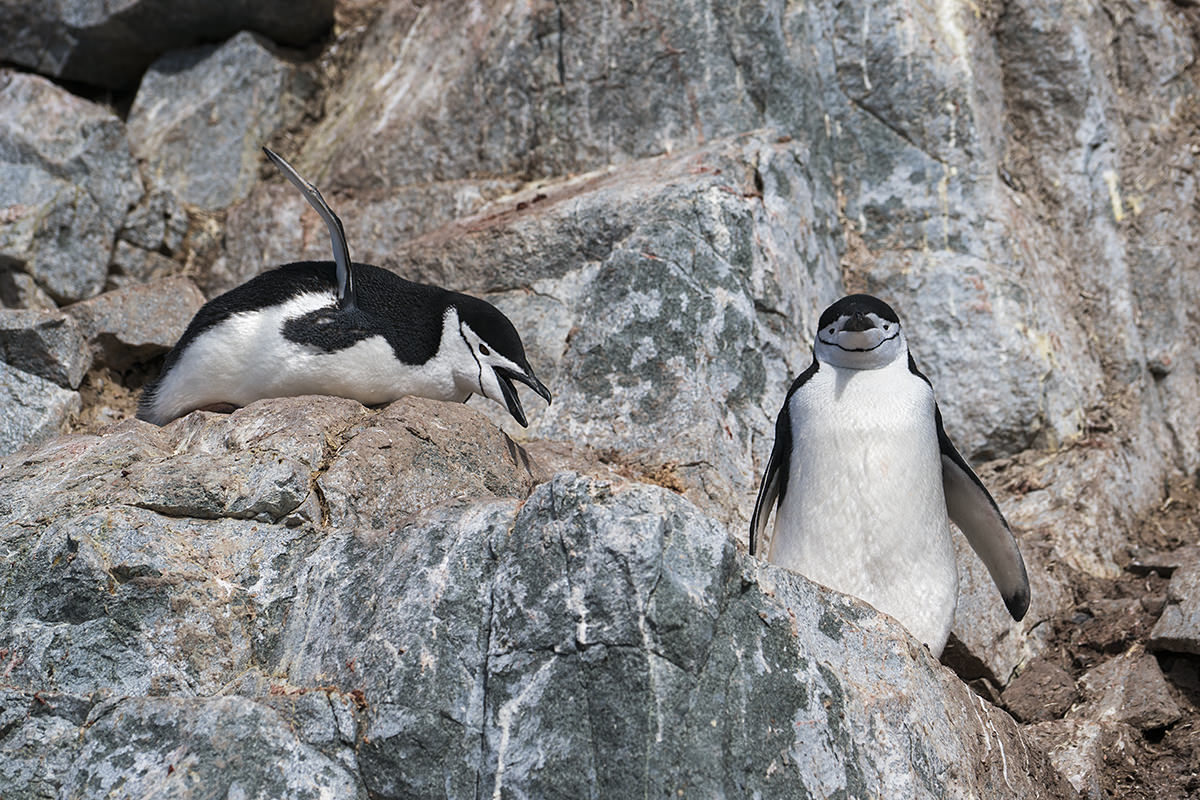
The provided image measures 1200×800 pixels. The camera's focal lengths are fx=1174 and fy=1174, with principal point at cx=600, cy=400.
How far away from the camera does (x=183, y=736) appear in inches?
91.4

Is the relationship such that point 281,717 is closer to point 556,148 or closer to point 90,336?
point 90,336

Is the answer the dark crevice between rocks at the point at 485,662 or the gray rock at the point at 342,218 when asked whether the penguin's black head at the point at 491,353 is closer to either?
the dark crevice between rocks at the point at 485,662

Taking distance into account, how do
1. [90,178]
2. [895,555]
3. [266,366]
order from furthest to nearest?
1. [90,178]
2. [266,366]
3. [895,555]

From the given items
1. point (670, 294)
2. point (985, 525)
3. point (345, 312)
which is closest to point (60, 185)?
point (345, 312)

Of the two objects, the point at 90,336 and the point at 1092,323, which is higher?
the point at 90,336

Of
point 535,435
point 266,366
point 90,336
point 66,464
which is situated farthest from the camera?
point 90,336

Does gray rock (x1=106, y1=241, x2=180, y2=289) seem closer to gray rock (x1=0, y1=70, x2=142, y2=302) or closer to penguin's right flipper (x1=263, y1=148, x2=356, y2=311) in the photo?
gray rock (x1=0, y1=70, x2=142, y2=302)

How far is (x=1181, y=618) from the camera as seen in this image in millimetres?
3688

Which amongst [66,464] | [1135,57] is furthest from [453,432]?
[1135,57]

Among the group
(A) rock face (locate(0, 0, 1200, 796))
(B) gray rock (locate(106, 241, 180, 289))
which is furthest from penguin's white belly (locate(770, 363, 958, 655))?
(B) gray rock (locate(106, 241, 180, 289))

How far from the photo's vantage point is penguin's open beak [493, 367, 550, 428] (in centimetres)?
383

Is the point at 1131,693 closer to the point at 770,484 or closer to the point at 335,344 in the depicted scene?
the point at 770,484

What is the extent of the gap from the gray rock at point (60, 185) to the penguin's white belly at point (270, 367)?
6.62 feet

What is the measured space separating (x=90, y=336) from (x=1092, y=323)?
433 cm
